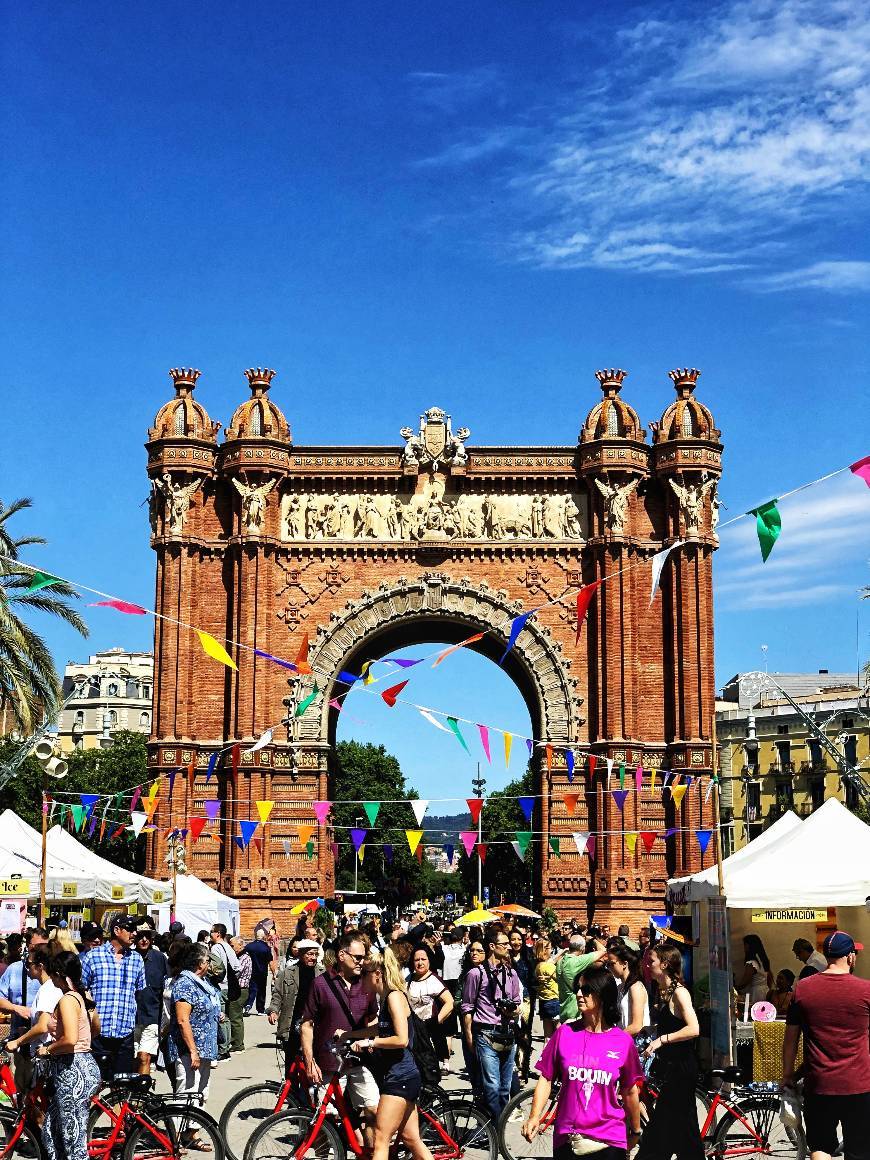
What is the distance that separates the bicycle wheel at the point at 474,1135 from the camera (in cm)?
1167

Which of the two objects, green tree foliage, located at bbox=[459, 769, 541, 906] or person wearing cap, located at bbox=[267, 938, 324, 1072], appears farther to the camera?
green tree foliage, located at bbox=[459, 769, 541, 906]

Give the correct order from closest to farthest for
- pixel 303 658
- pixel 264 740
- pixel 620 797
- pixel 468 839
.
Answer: pixel 468 839
pixel 264 740
pixel 620 797
pixel 303 658

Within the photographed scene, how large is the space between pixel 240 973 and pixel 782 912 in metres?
8.40

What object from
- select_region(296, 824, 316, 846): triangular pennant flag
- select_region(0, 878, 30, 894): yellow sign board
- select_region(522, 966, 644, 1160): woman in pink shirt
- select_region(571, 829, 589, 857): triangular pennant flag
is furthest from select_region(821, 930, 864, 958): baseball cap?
select_region(296, 824, 316, 846): triangular pennant flag

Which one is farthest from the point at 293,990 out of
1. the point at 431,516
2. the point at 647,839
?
the point at 431,516

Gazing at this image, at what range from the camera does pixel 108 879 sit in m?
28.0

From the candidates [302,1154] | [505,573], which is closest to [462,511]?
[505,573]

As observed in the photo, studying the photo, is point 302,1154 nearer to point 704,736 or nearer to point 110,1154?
point 110,1154

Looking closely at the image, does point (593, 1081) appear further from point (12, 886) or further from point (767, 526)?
point (12, 886)

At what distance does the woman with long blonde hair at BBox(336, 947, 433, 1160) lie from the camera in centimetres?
983

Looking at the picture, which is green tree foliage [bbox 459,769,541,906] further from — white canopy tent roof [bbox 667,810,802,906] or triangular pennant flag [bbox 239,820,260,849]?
white canopy tent roof [bbox 667,810,802,906]

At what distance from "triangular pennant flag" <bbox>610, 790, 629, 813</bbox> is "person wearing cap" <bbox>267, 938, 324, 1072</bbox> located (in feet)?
58.8

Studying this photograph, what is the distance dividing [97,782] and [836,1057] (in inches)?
2946

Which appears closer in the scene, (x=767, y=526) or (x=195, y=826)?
(x=767, y=526)
